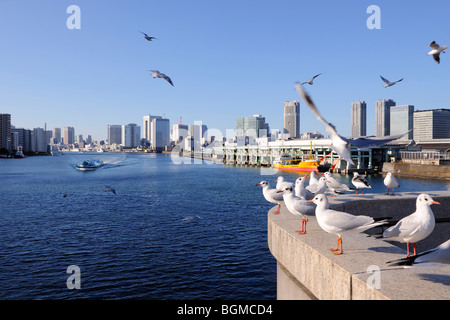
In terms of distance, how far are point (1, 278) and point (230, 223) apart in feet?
49.9

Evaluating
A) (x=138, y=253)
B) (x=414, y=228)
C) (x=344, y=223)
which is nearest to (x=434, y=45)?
(x=414, y=228)

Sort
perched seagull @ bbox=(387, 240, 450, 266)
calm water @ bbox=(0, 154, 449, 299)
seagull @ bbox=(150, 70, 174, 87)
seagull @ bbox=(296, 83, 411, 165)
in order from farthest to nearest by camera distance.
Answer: seagull @ bbox=(150, 70, 174, 87) < calm water @ bbox=(0, 154, 449, 299) < seagull @ bbox=(296, 83, 411, 165) < perched seagull @ bbox=(387, 240, 450, 266)

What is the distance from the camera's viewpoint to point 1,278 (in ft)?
50.0

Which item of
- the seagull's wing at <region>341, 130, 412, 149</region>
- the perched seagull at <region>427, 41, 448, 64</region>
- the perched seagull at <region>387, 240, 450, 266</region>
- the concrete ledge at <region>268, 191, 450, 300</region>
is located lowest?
the concrete ledge at <region>268, 191, 450, 300</region>

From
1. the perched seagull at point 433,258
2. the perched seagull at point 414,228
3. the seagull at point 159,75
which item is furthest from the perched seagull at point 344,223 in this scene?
the seagull at point 159,75

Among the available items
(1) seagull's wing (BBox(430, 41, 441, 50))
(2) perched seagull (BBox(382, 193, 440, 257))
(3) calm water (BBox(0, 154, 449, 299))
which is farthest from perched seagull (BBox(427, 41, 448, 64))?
(3) calm water (BBox(0, 154, 449, 299))

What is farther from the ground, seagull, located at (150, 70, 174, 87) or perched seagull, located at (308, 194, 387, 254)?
seagull, located at (150, 70, 174, 87)

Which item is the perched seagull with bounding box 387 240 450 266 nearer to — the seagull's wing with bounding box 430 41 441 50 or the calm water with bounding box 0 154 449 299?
the seagull's wing with bounding box 430 41 441 50

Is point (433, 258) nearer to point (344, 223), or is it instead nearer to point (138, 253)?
point (344, 223)

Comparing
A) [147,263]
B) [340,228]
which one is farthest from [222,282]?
[340,228]

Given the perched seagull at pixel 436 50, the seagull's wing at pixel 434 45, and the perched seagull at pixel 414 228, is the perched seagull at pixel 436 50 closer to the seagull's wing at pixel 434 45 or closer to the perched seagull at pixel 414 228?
the seagull's wing at pixel 434 45

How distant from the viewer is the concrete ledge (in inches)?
187

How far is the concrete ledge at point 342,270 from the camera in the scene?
474 centimetres
